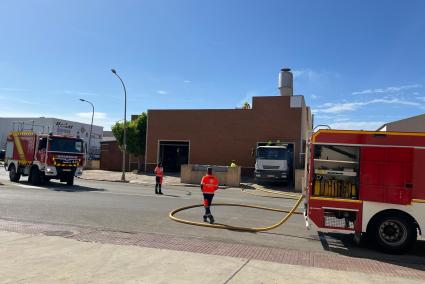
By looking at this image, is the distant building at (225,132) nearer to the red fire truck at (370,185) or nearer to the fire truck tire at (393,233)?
the red fire truck at (370,185)

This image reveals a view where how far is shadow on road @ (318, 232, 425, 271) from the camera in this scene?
8930 millimetres

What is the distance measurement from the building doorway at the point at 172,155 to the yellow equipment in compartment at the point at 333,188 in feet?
107

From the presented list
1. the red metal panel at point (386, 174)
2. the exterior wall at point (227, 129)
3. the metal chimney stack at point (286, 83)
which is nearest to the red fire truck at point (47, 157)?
the exterior wall at point (227, 129)

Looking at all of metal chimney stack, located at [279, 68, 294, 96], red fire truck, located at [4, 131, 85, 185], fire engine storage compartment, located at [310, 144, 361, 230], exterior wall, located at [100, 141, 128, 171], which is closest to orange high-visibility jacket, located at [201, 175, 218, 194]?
fire engine storage compartment, located at [310, 144, 361, 230]

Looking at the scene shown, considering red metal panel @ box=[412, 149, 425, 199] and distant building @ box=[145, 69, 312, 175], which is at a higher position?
distant building @ box=[145, 69, 312, 175]

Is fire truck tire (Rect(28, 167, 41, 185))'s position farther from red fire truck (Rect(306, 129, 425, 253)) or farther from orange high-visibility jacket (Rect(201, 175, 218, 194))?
red fire truck (Rect(306, 129, 425, 253))

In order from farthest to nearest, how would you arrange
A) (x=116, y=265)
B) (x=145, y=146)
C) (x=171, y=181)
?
(x=145, y=146), (x=171, y=181), (x=116, y=265)

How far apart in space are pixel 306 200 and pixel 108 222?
17.4 feet

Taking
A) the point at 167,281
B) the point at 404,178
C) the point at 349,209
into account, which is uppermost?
the point at 404,178

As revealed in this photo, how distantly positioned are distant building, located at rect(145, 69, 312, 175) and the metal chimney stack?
16.9 ft

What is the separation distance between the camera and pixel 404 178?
9.68m

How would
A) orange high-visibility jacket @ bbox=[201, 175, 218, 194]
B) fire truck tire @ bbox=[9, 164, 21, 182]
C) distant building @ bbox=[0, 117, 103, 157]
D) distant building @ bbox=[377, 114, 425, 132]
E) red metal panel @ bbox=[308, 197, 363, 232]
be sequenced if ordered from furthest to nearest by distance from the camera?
distant building @ bbox=[0, 117, 103, 157] → distant building @ bbox=[377, 114, 425, 132] → fire truck tire @ bbox=[9, 164, 21, 182] → orange high-visibility jacket @ bbox=[201, 175, 218, 194] → red metal panel @ bbox=[308, 197, 363, 232]

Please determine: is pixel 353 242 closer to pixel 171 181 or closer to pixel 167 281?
pixel 167 281

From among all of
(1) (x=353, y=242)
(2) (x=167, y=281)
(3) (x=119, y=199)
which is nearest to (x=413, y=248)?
(1) (x=353, y=242)
